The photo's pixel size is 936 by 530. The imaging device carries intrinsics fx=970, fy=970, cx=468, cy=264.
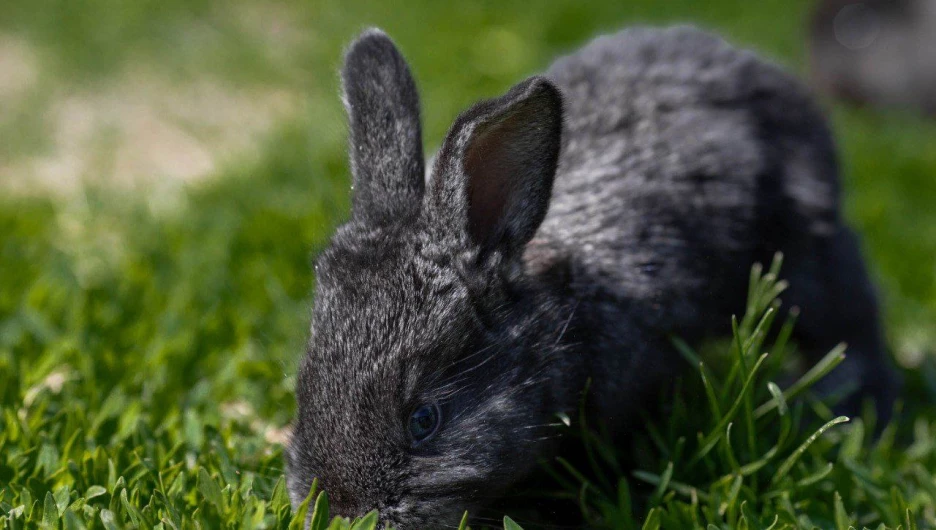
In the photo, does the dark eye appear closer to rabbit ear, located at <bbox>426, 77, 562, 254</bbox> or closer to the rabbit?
the rabbit

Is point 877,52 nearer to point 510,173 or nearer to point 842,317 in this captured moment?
point 842,317

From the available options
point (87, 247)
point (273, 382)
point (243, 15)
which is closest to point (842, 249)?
point (273, 382)

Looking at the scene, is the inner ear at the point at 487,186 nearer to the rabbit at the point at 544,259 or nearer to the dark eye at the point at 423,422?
the rabbit at the point at 544,259

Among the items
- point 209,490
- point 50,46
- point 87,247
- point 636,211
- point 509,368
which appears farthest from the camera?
point 50,46

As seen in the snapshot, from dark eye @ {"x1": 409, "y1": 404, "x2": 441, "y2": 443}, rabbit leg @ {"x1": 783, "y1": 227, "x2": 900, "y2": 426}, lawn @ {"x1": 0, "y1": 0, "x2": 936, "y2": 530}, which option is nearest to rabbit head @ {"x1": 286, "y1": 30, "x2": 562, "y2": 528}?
dark eye @ {"x1": 409, "y1": 404, "x2": 441, "y2": 443}

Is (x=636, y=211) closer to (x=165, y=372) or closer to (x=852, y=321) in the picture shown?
(x=852, y=321)

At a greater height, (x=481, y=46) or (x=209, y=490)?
(x=481, y=46)
